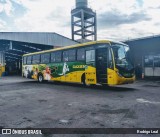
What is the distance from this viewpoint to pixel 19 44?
3472 cm

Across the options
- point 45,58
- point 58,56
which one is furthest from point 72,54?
point 45,58

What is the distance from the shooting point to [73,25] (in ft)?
176

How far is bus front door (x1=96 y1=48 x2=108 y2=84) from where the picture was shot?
12.8m

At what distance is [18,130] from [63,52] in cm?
1194

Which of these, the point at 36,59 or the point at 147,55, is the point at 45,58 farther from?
the point at 147,55

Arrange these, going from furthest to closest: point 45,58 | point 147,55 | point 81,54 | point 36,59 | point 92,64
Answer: point 147,55
point 36,59
point 45,58
point 81,54
point 92,64

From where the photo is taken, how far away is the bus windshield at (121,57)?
1236 cm

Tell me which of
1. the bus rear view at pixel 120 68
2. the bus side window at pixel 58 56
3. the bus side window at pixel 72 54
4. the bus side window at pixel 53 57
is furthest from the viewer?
the bus side window at pixel 53 57

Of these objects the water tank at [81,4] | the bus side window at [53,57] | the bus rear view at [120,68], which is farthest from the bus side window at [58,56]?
the water tank at [81,4]

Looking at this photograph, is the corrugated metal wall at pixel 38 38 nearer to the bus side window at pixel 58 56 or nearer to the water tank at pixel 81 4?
the bus side window at pixel 58 56

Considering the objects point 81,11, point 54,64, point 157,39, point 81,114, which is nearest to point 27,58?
point 54,64

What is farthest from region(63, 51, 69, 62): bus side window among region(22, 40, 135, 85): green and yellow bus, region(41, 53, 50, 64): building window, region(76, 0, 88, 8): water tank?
region(76, 0, 88, 8): water tank

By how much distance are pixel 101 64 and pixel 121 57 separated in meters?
1.29

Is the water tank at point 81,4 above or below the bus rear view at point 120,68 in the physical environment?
above
